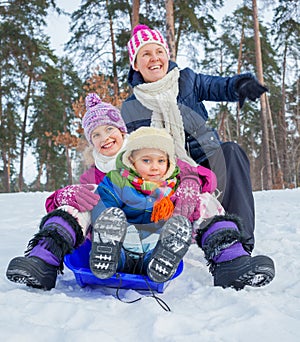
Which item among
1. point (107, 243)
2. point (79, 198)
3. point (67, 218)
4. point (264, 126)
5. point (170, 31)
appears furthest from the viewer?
point (264, 126)

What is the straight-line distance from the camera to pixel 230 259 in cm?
144

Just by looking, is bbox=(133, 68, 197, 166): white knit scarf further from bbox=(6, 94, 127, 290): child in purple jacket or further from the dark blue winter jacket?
bbox=(6, 94, 127, 290): child in purple jacket

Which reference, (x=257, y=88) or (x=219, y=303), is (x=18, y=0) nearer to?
(x=257, y=88)

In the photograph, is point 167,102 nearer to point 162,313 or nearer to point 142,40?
point 142,40

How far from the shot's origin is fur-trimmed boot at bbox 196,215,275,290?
135 cm

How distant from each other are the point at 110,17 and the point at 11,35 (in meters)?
3.17

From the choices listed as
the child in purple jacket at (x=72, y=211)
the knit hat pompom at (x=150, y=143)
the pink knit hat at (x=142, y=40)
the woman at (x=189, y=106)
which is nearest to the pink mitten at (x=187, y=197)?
the child in purple jacket at (x=72, y=211)

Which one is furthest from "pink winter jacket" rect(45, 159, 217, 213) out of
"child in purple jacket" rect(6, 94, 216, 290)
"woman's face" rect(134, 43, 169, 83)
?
"woman's face" rect(134, 43, 169, 83)

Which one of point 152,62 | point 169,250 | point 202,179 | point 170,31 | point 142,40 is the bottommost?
point 169,250

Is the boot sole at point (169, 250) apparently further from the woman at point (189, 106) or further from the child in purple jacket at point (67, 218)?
the woman at point (189, 106)

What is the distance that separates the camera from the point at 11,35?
37.8 feet

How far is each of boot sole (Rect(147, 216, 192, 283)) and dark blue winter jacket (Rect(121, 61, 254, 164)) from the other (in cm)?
73

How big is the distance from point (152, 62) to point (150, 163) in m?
0.76

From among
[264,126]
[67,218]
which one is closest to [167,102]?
[67,218]
